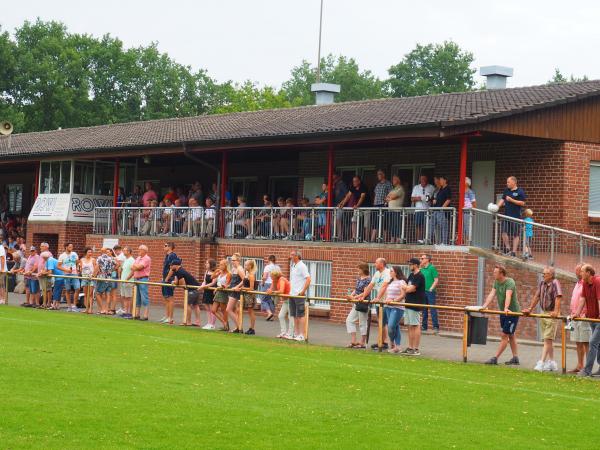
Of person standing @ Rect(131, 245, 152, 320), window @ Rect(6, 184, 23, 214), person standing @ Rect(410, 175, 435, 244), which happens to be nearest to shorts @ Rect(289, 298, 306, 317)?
person standing @ Rect(131, 245, 152, 320)

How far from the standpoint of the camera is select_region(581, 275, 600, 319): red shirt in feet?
56.5

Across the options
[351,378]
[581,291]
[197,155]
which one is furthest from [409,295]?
[197,155]

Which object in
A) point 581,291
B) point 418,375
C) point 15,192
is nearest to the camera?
point 418,375

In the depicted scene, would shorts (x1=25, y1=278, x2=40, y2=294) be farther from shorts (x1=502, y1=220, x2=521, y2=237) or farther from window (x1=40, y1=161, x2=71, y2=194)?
shorts (x1=502, y1=220, x2=521, y2=237)

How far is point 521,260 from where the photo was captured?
24.7 metres

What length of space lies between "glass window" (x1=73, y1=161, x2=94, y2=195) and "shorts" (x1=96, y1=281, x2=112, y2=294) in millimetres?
12534

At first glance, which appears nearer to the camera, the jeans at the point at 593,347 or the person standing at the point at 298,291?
the jeans at the point at 593,347

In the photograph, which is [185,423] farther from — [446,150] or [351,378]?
[446,150]

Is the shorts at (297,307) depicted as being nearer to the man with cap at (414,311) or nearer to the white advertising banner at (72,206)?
the man with cap at (414,311)

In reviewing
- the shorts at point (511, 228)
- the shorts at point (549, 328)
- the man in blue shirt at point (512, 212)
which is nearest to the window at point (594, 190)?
the man in blue shirt at point (512, 212)

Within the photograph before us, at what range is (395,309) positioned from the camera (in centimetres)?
2012

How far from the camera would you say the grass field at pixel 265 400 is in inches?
419

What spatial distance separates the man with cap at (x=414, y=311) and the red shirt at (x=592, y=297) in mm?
3443

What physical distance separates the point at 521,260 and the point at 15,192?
3006 cm
